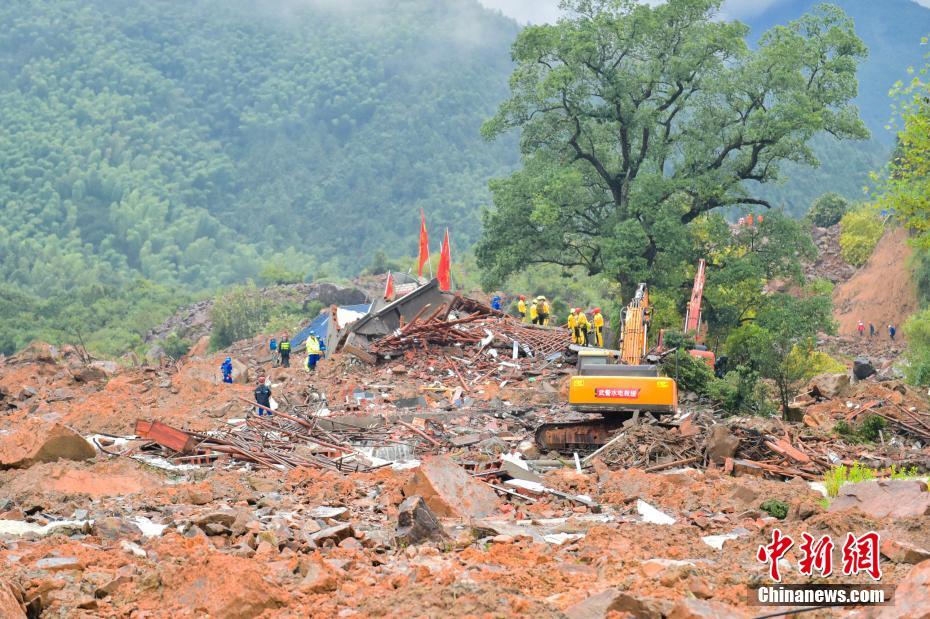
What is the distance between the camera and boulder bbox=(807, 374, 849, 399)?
22672 millimetres

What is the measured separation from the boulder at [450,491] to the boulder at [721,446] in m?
4.23

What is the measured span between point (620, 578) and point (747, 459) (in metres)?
7.88

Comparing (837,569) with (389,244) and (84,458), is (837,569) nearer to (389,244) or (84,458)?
(84,458)

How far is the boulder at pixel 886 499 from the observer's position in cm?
1001

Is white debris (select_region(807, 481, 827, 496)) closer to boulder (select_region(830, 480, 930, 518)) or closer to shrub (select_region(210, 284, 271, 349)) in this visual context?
boulder (select_region(830, 480, 930, 518))

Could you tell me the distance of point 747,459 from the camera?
15000mm

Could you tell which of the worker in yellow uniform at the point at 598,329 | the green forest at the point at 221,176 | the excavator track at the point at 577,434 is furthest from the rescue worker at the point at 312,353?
the green forest at the point at 221,176

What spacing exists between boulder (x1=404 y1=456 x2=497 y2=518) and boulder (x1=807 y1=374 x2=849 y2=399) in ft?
42.6

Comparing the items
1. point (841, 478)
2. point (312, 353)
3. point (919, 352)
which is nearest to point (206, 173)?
point (919, 352)

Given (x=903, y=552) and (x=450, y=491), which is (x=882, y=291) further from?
(x=903, y=552)

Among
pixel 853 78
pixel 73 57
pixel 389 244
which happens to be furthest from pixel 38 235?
pixel 853 78

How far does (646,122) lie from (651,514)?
22.5 metres

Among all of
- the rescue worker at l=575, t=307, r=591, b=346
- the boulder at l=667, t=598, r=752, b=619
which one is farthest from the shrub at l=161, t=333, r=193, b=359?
the boulder at l=667, t=598, r=752, b=619

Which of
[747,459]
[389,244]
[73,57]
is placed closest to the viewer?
[747,459]
